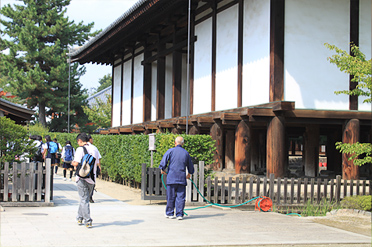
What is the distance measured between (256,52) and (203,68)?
4.20m

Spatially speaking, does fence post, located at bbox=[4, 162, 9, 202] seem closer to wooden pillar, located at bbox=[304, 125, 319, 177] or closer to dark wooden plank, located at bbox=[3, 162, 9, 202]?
dark wooden plank, located at bbox=[3, 162, 9, 202]

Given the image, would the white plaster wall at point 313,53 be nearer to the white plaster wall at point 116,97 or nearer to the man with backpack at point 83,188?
the man with backpack at point 83,188

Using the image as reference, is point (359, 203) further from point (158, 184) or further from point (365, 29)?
point (365, 29)

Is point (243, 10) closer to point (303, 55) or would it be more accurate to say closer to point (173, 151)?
point (303, 55)

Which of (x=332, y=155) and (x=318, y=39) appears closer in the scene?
(x=318, y=39)

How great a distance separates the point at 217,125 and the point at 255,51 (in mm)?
3244

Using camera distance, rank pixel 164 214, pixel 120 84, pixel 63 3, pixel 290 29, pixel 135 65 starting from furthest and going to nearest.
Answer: pixel 63 3 → pixel 120 84 → pixel 135 65 → pixel 290 29 → pixel 164 214

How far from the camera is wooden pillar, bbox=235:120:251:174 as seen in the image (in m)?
16.8

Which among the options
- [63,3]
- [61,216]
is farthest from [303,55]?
[63,3]

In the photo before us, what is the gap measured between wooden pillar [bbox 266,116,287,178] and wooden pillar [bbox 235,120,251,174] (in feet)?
3.53

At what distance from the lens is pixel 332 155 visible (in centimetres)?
2211

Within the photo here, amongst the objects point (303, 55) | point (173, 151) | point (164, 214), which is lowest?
point (164, 214)

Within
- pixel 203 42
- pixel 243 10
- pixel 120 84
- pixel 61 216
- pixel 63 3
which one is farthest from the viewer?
pixel 63 3

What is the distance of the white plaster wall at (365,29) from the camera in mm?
16906
